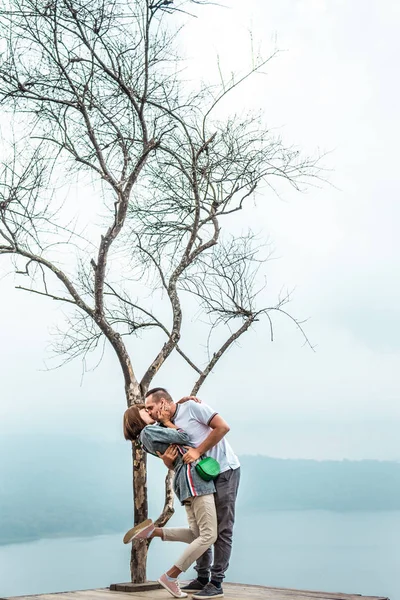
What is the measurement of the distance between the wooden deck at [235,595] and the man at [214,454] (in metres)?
0.20

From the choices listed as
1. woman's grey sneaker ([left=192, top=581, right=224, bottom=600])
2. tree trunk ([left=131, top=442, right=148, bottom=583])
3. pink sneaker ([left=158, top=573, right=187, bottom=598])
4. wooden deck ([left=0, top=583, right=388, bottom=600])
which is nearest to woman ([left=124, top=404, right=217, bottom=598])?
pink sneaker ([left=158, top=573, right=187, bottom=598])

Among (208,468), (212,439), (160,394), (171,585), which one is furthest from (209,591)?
(160,394)

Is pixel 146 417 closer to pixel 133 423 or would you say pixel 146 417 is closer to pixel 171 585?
pixel 133 423

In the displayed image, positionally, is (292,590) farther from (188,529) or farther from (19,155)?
(19,155)

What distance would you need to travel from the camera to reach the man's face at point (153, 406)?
443 cm

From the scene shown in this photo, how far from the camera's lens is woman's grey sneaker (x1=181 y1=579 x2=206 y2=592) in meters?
4.59

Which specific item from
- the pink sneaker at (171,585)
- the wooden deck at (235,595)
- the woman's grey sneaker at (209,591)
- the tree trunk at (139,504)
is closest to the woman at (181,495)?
the pink sneaker at (171,585)

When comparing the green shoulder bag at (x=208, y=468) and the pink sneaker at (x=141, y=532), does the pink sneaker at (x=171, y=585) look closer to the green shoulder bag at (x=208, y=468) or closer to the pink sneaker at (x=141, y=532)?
the pink sneaker at (x=141, y=532)

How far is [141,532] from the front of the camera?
4.59 metres

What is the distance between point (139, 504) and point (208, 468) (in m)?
1.39

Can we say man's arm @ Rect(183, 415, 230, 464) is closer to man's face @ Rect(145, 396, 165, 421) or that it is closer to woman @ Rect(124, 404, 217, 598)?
woman @ Rect(124, 404, 217, 598)

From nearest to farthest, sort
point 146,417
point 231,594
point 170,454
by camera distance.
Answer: point 170,454, point 146,417, point 231,594

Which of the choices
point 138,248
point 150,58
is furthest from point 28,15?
point 138,248

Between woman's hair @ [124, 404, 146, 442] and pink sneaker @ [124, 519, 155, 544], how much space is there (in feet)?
1.74
